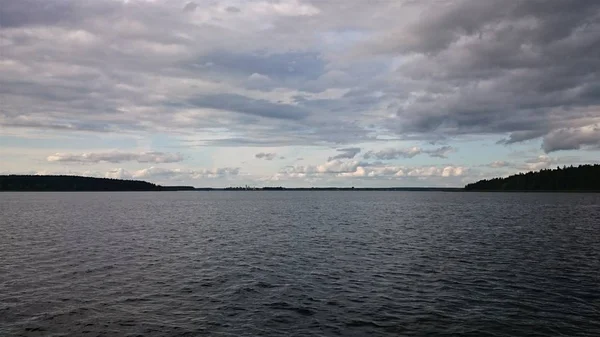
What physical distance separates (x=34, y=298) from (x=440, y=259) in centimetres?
3557

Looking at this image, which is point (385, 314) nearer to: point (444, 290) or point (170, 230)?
point (444, 290)

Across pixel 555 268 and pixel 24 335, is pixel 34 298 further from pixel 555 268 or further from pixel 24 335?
pixel 555 268

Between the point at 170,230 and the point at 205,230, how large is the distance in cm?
592

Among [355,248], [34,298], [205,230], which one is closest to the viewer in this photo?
[34,298]

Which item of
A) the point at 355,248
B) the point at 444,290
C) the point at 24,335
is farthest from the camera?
the point at 355,248

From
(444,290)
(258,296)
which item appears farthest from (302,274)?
(444,290)

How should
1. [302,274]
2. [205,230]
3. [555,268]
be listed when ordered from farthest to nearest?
[205,230], [555,268], [302,274]

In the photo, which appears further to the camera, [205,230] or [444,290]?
[205,230]

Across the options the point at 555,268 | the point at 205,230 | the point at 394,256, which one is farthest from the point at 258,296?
the point at 205,230

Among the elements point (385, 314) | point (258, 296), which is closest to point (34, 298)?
point (258, 296)

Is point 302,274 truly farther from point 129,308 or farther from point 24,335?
point 24,335

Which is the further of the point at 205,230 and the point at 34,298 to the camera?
the point at 205,230

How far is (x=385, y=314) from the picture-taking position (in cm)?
2609

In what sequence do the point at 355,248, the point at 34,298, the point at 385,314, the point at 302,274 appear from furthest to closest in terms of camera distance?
1. the point at 355,248
2. the point at 302,274
3. the point at 34,298
4. the point at 385,314
